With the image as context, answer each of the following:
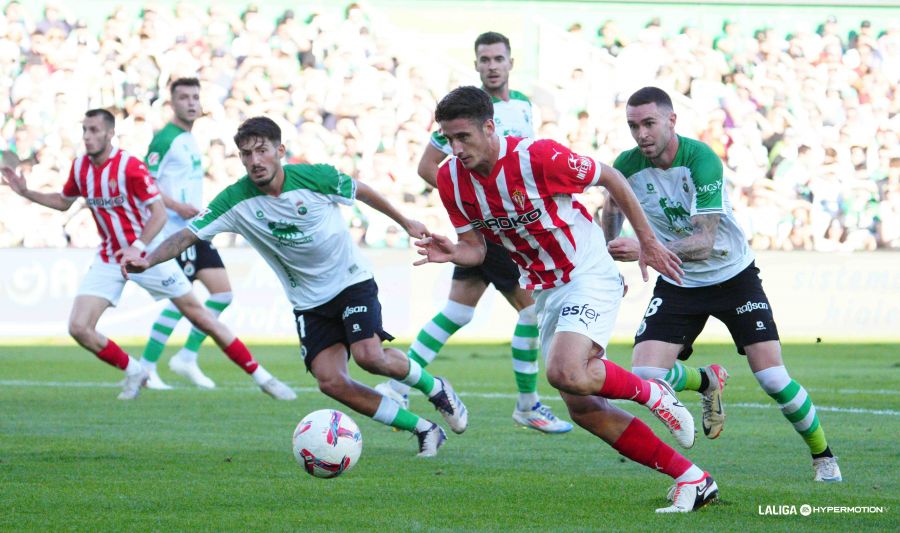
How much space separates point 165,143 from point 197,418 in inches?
143

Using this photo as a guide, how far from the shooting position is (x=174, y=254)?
22.9ft

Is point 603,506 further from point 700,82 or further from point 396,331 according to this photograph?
point 700,82

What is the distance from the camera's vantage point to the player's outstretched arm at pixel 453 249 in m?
5.77

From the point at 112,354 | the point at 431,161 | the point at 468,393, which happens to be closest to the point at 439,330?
the point at 431,161

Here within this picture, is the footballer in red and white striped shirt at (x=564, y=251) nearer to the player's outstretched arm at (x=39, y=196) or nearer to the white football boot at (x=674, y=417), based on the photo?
the white football boot at (x=674, y=417)

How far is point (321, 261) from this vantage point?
297 inches

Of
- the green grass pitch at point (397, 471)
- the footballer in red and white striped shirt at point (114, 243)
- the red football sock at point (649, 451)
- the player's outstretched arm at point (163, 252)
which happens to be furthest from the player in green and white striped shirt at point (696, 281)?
the footballer in red and white striped shirt at point (114, 243)

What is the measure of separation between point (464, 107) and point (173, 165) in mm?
7128

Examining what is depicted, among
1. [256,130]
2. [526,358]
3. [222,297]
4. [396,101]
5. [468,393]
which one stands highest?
[256,130]

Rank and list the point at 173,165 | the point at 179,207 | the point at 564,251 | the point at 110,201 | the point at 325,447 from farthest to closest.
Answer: the point at 173,165 < the point at 179,207 < the point at 110,201 < the point at 325,447 < the point at 564,251

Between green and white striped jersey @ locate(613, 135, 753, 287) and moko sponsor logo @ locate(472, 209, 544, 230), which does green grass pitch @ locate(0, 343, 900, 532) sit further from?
moko sponsor logo @ locate(472, 209, 544, 230)

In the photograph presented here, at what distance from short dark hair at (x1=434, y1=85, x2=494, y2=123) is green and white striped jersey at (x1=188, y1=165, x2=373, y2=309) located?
2.04m

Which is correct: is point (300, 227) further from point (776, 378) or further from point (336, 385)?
point (776, 378)

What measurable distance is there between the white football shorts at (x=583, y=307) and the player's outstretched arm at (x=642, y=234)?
0.76 feet
